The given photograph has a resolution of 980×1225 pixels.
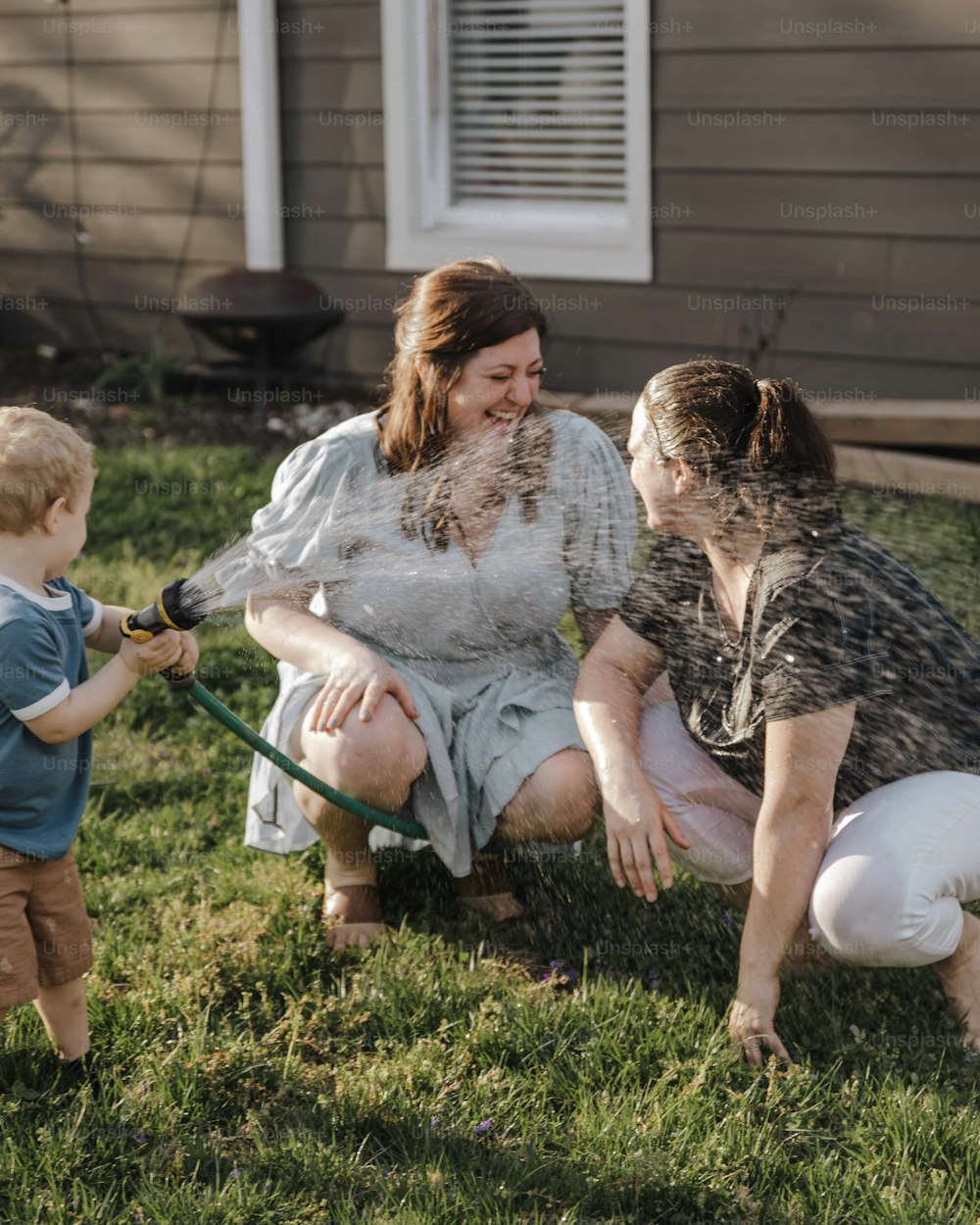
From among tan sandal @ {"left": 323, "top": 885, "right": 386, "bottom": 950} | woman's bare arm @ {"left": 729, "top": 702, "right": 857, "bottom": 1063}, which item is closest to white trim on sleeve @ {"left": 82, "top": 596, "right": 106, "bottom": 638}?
tan sandal @ {"left": 323, "top": 885, "right": 386, "bottom": 950}

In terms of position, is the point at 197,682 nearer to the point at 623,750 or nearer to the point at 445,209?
the point at 623,750

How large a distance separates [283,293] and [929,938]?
5.09m

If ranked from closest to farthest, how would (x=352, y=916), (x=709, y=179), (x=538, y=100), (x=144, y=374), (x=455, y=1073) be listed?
1. (x=455, y=1073)
2. (x=352, y=916)
3. (x=709, y=179)
4. (x=538, y=100)
5. (x=144, y=374)

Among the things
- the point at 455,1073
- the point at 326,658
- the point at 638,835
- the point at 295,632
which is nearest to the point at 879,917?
the point at 638,835

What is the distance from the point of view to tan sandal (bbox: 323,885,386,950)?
2996mm

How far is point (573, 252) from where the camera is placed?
21.5ft

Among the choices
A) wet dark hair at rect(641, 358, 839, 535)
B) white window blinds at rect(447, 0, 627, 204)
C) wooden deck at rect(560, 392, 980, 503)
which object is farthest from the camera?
white window blinds at rect(447, 0, 627, 204)

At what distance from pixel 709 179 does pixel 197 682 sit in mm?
4315

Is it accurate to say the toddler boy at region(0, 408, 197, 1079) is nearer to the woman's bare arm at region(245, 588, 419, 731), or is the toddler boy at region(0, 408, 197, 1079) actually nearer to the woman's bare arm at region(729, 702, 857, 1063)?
the woman's bare arm at region(245, 588, 419, 731)

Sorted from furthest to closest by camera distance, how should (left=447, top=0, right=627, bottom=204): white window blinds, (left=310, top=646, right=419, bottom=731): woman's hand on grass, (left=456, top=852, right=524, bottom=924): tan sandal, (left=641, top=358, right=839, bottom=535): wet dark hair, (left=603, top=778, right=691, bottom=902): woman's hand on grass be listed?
(left=447, top=0, right=627, bottom=204): white window blinds
(left=456, top=852, right=524, bottom=924): tan sandal
(left=310, top=646, right=419, bottom=731): woman's hand on grass
(left=603, top=778, right=691, bottom=902): woman's hand on grass
(left=641, top=358, right=839, bottom=535): wet dark hair

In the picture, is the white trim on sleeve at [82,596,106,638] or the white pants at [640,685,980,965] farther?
the white trim on sleeve at [82,596,106,638]

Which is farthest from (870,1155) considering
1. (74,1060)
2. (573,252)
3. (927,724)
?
(573,252)

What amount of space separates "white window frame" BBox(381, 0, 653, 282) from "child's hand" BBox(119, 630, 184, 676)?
444 centimetres

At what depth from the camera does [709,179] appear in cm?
615
